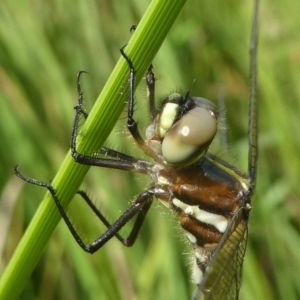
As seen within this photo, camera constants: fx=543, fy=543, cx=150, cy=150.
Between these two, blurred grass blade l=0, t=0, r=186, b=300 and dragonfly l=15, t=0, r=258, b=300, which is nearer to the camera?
blurred grass blade l=0, t=0, r=186, b=300

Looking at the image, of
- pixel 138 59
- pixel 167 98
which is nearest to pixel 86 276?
pixel 167 98

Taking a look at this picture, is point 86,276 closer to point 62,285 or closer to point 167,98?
point 62,285

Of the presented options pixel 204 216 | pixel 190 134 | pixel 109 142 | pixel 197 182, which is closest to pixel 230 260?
pixel 204 216

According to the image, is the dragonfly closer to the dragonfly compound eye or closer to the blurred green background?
the dragonfly compound eye

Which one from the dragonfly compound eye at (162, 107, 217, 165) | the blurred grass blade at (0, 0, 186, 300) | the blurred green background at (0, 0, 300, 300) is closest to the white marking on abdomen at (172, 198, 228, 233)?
the dragonfly compound eye at (162, 107, 217, 165)

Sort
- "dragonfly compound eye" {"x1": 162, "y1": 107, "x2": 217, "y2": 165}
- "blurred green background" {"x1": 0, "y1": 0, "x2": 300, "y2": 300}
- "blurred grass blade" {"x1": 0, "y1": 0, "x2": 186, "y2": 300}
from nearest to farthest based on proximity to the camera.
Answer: "blurred grass blade" {"x1": 0, "y1": 0, "x2": 186, "y2": 300} → "dragonfly compound eye" {"x1": 162, "y1": 107, "x2": 217, "y2": 165} → "blurred green background" {"x1": 0, "y1": 0, "x2": 300, "y2": 300}

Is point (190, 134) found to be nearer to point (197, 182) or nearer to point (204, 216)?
point (197, 182)

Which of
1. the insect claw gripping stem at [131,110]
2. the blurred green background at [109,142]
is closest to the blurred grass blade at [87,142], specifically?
the insect claw gripping stem at [131,110]

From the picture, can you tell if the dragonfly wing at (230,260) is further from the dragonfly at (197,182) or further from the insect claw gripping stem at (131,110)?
the insect claw gripping stem at (131,110)
